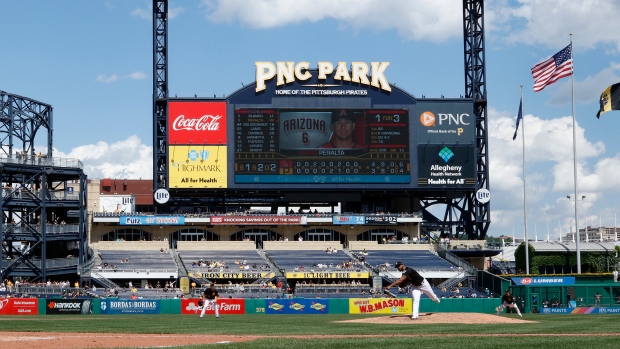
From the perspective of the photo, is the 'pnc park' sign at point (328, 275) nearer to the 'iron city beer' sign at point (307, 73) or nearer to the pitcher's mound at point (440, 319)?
the 'iron city beer' sign at point (307, 73)

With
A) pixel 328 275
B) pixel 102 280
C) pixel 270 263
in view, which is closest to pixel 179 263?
pixel 102 280

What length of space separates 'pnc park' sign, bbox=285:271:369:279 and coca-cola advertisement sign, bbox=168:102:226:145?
1174cm

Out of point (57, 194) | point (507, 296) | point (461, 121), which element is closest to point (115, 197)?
point (57, 194)

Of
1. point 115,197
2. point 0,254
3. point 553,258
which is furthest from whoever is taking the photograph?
point 115,197

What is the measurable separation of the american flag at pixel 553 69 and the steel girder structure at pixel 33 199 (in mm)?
34817

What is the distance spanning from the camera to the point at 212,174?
234 ft

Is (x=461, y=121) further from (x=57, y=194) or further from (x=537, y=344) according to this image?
(x=537, y=344)

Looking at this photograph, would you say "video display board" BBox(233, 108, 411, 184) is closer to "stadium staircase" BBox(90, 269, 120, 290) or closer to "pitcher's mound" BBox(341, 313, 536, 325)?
"stadium staircase" BBox(90, 269, 120, 290)

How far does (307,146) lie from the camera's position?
235 feet

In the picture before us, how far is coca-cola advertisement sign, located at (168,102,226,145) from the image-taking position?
7156 cm

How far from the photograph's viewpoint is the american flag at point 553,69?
57750 mm

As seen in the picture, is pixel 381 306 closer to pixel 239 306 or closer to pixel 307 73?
pixel 239 306

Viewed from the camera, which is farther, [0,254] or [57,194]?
Answer: [57,194]

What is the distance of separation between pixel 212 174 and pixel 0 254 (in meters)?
16.7
